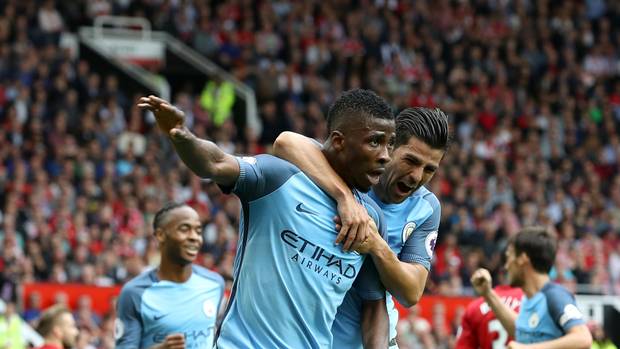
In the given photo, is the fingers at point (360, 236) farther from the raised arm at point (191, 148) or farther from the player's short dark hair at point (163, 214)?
the player's short dark hair at point (163, 214)

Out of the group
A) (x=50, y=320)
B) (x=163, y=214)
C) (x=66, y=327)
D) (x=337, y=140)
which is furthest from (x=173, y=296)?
(x=337, y=140)

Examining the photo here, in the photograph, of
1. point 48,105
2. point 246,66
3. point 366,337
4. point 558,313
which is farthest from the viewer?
point 246,66

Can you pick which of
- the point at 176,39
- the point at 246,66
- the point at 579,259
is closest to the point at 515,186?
the point at 579,259

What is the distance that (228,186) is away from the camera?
4965 mm

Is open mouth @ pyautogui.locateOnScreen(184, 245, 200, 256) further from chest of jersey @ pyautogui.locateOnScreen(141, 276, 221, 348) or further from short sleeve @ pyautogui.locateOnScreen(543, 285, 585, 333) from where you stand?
short sleeve @ pyautogui.locateOnScreen(543, 285, 585, 333)

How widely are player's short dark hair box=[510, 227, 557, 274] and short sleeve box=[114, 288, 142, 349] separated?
2.60 meters

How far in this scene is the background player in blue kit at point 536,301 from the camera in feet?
24.8

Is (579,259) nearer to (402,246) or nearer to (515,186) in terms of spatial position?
(515,186)

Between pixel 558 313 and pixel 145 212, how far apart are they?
10.8 m

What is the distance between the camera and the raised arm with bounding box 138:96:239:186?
4.63 m

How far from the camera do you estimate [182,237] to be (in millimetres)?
8031

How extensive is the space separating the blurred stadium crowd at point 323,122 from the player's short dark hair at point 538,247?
270 inches

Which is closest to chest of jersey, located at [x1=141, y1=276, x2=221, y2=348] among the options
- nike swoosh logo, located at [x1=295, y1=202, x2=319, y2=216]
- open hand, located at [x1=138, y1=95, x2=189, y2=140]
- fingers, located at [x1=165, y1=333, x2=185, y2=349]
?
fingers, located at [x1=165, y1=333, x2=185, y2=349]

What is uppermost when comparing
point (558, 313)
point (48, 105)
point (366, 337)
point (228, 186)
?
point (228, 186)
